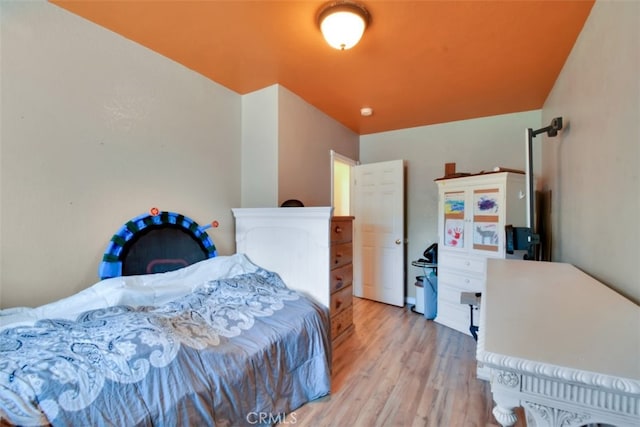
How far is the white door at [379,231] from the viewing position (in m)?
3.64

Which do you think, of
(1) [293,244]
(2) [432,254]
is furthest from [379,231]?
(1) [293,244]

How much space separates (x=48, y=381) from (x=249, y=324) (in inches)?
32.8

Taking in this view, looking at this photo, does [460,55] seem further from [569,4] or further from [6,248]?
[6,248]

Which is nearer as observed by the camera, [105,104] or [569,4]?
[569,4]

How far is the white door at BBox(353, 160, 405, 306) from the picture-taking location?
143 inches

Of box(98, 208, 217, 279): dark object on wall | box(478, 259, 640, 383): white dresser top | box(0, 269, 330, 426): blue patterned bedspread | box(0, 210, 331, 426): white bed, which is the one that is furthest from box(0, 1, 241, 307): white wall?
box(478, 259, 640, 383): white dresser top

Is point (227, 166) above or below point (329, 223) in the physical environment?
above

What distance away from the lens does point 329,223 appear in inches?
80.4

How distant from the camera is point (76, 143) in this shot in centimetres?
170

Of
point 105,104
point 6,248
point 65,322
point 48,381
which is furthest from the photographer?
point 105,104

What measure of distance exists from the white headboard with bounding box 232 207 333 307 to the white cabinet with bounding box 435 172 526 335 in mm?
1613

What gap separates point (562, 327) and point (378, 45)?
1.95 metres

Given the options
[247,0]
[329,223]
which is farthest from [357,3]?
[329,223]

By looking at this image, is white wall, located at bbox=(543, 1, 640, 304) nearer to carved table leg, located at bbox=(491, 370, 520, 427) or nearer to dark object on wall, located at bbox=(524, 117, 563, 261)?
dark object on wall, located at bbox=(524, 117, 563, 261)
